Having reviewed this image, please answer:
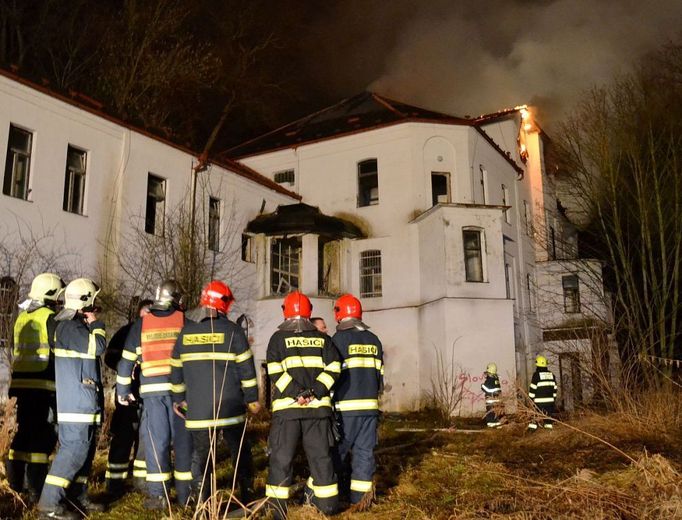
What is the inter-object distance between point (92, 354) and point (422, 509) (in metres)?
3.26

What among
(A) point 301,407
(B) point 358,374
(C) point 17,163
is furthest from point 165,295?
(C) point 17,163

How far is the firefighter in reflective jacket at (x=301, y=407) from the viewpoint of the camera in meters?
5.02

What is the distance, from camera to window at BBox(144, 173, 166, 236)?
53.6 feet

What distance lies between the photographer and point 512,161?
84.2ft

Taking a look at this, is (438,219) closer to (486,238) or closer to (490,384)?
(486,238)

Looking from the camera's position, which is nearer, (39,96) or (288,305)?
(288,305)

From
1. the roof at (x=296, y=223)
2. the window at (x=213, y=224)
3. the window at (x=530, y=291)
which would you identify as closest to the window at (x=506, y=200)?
the window at (x=530, y=291)

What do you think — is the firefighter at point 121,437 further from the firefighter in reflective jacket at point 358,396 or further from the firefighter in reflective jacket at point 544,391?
the firefighter in reflective jacket at point 544,391

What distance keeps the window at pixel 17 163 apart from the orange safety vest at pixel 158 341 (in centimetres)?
897

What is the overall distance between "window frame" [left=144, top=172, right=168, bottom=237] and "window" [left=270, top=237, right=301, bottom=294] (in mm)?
4512

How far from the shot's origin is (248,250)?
787 inches

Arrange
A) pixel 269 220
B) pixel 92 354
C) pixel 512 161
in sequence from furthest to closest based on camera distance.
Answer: pixel 512 161
pixel 269 220
pixel 92 354

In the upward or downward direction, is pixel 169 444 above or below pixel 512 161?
below

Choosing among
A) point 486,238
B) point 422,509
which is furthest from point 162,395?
point 486,238
